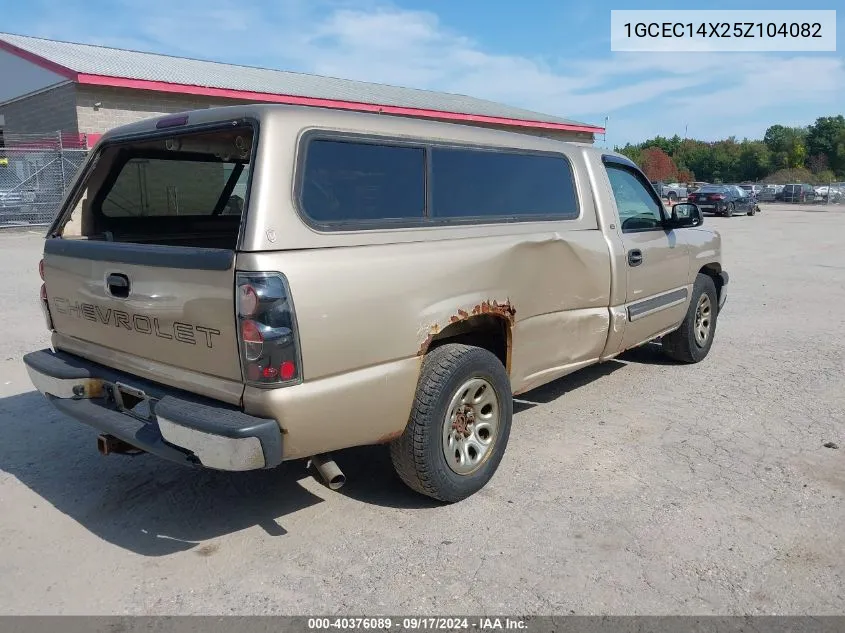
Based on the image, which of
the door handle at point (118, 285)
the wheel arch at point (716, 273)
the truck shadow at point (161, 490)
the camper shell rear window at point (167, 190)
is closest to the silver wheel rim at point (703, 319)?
the wheel arch at point (716, 273)

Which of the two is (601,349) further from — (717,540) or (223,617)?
(223,617)

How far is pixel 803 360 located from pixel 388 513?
483 cm

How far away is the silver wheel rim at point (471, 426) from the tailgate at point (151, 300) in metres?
1.22

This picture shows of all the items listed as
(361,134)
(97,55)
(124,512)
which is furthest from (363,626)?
(97,55)

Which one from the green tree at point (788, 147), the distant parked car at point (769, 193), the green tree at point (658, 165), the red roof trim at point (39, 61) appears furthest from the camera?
the green tree at point (788, 147)

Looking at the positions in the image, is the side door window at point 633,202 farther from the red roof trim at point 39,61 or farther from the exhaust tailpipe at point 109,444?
the red roof trim at point 39,61

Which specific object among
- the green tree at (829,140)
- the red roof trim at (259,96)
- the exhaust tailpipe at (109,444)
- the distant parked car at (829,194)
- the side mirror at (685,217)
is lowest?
the exhaust tailpipe at (109,444)

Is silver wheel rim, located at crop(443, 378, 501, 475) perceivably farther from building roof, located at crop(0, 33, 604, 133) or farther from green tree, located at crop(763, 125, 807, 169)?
green tree, located at crop(763, 125, 807, 169)

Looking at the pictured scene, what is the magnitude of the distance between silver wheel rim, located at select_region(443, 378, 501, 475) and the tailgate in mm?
1224

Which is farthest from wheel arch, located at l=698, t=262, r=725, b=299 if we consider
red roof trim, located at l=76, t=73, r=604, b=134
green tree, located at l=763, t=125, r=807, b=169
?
green tree, located at l=763, t=125, r=807, b=169

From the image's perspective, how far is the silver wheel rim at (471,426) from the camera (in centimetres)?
368

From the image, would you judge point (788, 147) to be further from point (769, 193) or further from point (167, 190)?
point (167, 190)

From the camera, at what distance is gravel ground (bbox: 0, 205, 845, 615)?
2982mm

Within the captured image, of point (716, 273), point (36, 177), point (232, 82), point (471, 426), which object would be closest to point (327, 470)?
point (471, 426)
